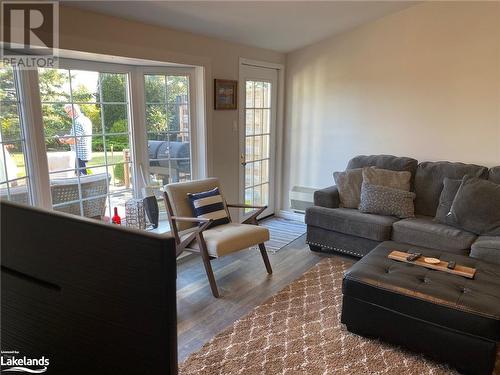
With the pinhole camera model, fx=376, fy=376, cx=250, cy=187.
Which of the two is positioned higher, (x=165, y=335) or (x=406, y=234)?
(x=165, y=335)

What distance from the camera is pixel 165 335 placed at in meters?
0.40

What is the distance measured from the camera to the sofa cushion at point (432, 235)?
302 cm

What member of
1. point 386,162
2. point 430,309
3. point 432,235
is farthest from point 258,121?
point 430,309

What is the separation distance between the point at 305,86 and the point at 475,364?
3502mm

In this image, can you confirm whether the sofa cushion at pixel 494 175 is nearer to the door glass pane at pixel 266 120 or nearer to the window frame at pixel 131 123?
the door glass pane at pixel 266 120

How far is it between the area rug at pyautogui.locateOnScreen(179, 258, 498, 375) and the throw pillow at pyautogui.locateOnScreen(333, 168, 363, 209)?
123cm

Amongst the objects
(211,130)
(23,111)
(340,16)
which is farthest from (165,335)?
(340,16)

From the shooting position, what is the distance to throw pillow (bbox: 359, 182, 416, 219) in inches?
138

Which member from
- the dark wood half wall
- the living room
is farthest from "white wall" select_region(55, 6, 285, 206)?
the dark wood half wall

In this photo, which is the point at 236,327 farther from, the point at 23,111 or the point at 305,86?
the point at 305,86

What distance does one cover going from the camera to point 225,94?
3980 mm

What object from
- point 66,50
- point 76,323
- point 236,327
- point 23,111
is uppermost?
point 66,50

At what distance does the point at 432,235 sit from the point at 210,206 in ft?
6.26

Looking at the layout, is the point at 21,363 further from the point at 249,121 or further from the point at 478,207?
the point at 249,121
